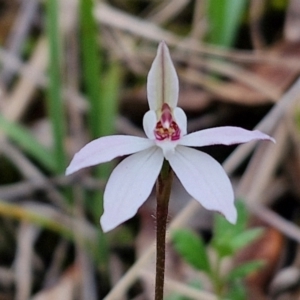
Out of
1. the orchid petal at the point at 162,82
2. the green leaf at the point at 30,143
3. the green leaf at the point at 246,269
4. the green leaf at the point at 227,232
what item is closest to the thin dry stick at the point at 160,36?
the green leaf at the point at 30,143

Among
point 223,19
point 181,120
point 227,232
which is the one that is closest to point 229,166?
point 227,232

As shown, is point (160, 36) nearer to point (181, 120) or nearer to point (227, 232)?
point (227, 232)

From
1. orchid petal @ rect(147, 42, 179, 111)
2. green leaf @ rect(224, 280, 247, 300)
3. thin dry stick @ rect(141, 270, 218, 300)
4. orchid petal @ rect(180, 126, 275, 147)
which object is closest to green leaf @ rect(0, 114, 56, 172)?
thin dry stick @ rect(141, 270, 218, 300)

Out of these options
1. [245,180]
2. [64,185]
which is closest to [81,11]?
[64,185]

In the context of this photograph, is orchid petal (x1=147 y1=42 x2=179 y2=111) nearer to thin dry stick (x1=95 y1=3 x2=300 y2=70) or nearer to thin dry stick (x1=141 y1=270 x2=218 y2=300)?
thin dry stick (x1=141 y1=270 x2=218 y2=300)

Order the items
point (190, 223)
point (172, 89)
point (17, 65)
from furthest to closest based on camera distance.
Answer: point (17, 65), point (190, 223), point (172, 89)

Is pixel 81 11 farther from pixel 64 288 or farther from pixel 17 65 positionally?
pixel 64 288
